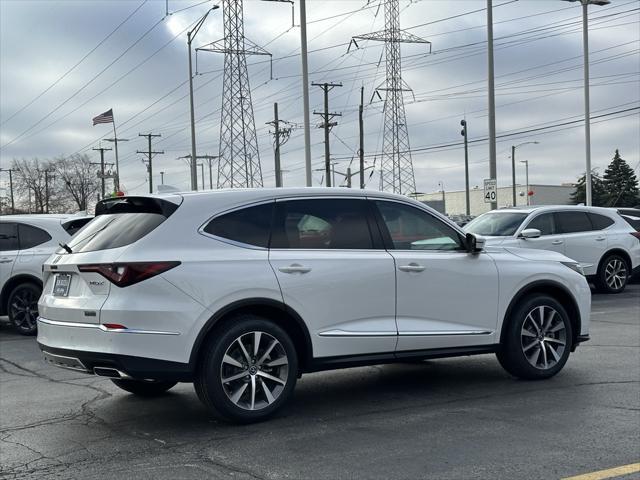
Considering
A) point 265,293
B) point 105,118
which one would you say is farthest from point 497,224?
point 105,118

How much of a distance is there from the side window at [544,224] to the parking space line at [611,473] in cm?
1006

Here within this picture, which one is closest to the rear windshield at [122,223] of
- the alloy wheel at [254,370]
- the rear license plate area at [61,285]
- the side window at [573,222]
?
the rear license plate area at [61,285]

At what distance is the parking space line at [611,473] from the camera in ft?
14.4

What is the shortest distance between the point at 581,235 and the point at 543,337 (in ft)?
27.9

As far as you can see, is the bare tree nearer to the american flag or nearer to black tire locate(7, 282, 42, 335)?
the american flag

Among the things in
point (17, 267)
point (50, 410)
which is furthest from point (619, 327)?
point (17, 267)

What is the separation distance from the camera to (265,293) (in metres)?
5.62

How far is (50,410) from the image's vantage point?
6.39 m

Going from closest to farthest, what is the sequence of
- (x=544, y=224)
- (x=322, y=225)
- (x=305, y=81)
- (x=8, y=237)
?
(x=322, y=225)
(x=8, y=237)
(x=544, y=224)
(x=305, y=81)

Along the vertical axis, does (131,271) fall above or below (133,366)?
above

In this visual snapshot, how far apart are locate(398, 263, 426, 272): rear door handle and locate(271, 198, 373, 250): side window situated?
322 millimetres

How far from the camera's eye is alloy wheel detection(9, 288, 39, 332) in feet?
37.7

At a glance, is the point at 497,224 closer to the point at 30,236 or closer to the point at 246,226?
the point at 30,236

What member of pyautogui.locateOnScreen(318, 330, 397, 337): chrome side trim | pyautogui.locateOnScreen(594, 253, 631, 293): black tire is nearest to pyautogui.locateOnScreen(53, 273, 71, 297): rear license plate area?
pyautogui.locateOnScreen(318, 330, 397, 337): chrome side trim
